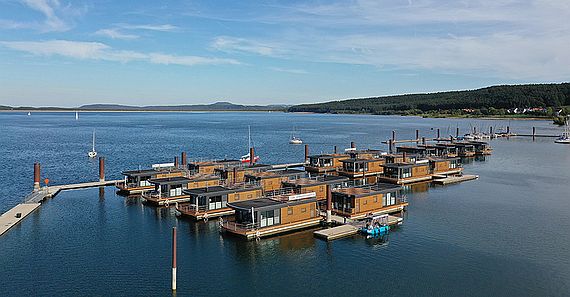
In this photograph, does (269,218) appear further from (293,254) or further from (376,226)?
(376,226)

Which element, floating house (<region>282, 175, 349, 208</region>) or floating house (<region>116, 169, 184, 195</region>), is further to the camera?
floating house (<region>116, 169, 184, 195</region>)

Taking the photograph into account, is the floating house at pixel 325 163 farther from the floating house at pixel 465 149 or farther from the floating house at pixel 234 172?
the floating house at pixel 465 149

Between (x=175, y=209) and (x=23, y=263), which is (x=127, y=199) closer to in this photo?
(x=175, y=209)

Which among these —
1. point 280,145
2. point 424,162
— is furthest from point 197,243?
point 280,145

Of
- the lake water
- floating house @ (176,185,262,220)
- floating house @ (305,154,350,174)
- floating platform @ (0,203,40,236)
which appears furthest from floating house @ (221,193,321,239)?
floating house @ (305,154,350,174)

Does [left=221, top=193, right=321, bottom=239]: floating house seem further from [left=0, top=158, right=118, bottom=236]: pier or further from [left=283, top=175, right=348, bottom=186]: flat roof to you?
[left=0, top=158, right=118, bottom=236]: pier

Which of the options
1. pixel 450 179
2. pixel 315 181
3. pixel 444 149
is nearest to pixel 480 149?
pixel 444 149
